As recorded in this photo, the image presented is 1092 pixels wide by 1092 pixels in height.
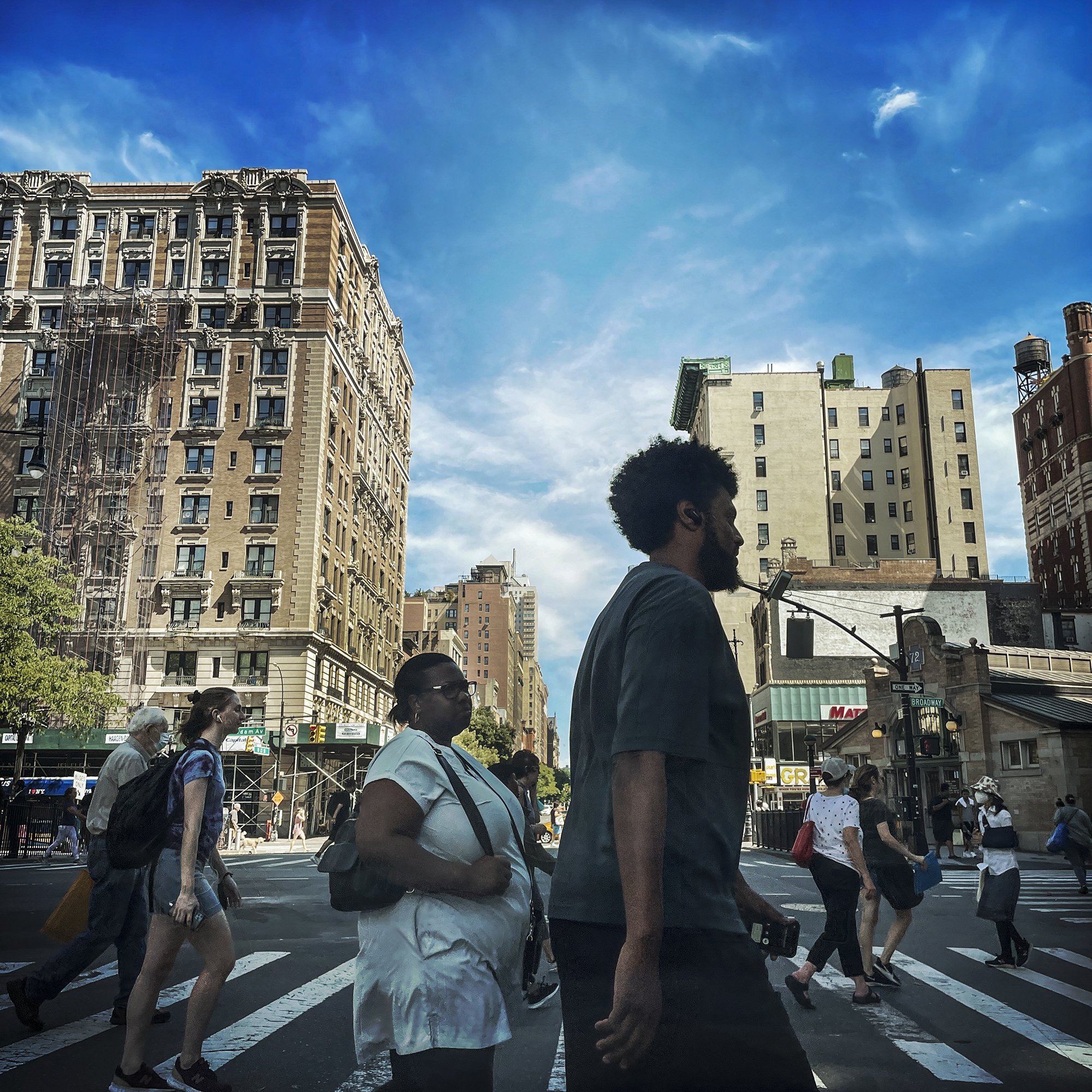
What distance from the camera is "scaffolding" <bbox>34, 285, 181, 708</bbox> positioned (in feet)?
173

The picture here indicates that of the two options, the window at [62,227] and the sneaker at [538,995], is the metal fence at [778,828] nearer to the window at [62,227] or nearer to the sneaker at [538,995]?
the sneaker at [538,995]

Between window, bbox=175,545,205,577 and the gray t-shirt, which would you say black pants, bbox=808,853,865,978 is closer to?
the gray t-shirt

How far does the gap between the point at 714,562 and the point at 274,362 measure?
192 ft

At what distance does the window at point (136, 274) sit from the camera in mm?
59500

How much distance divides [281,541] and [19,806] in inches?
1023

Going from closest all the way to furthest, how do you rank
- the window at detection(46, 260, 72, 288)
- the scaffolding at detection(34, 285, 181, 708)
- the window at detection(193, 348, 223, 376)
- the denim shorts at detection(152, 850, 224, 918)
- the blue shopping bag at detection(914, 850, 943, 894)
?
the denim shorts at detection(152, 850, 224, 918), the blue shopping bag at detection(914, 850, 943, 894), the scaffolding at detection(34, 285, 181, 708), the window at detection(193, 348, 223, 376), the window at detection(46, 260, 72, 288)

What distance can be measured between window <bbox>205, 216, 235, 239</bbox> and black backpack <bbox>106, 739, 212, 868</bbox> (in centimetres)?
6038

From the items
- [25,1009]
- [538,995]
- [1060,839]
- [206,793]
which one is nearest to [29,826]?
[25,1009]

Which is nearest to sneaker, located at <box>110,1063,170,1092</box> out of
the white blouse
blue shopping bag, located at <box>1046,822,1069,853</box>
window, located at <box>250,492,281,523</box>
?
the white blouse

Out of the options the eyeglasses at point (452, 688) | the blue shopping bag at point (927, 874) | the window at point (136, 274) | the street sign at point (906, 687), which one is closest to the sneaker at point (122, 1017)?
Answer: the eyeglasses at point (452, 688)

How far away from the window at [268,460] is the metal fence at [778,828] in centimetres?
3203

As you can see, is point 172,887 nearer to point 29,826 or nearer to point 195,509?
point 29,826

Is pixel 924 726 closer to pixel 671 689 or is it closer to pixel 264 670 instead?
pixel 264 670

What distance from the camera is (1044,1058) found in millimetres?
6250
